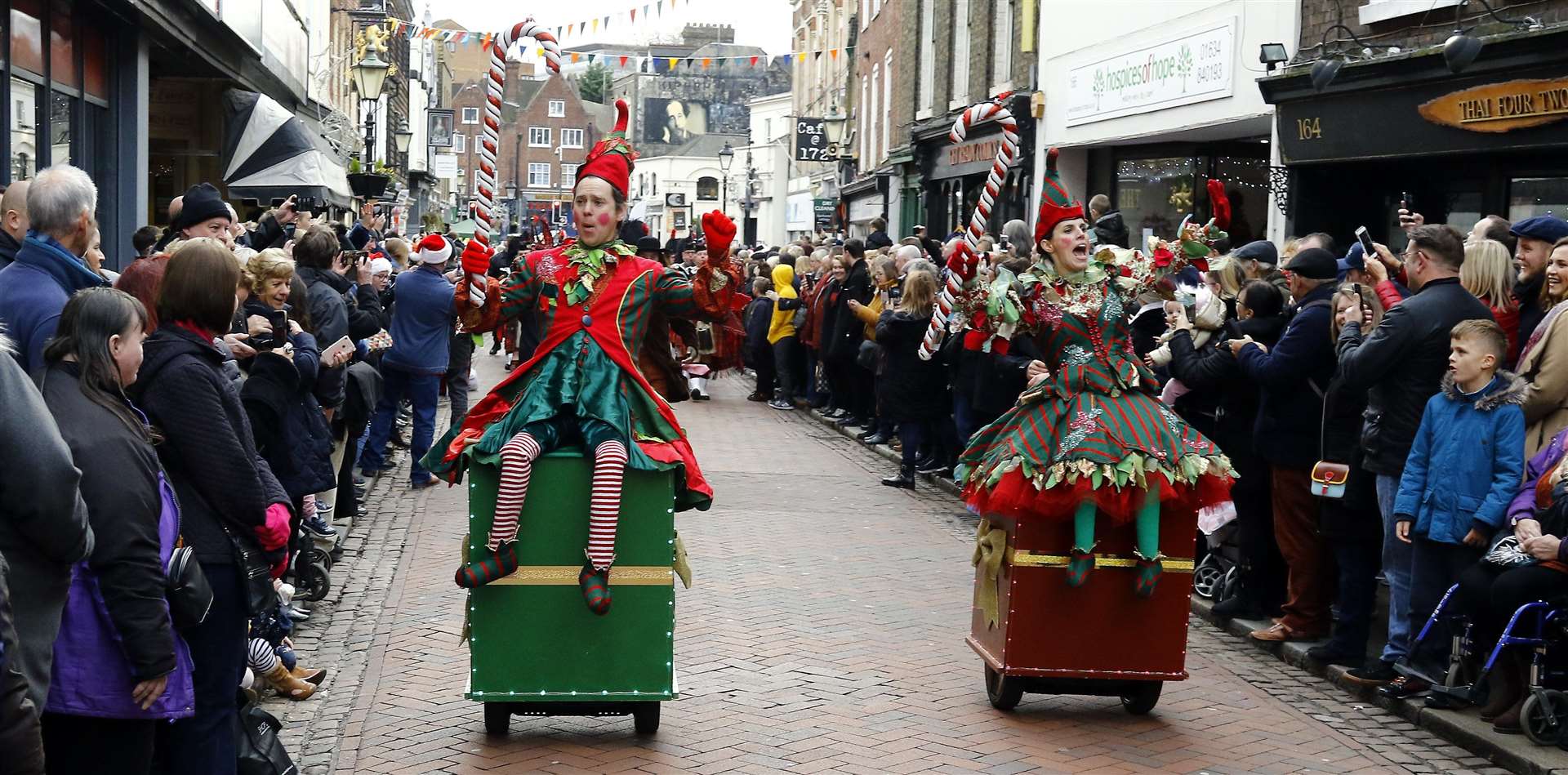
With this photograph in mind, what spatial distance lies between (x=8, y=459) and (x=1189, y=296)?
21.3 feet

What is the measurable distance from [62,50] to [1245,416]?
30.5 ft

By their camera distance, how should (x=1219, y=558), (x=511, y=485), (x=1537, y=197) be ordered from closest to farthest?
(x=511, y=485)
(x=1219, y=558)
(x=1537, y=197)

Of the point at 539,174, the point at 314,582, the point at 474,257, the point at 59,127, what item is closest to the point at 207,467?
the point at 474,257

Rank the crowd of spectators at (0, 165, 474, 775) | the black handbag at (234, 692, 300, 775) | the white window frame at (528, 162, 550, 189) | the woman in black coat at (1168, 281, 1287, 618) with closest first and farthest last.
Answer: the crowd of spectators at (0, 165, 474, 775), the black handbag at (234, 692, 300, 775), the woman in black coat at (1168, 281, 1287, 618), the white window frame at (528, 162, 550, 189)

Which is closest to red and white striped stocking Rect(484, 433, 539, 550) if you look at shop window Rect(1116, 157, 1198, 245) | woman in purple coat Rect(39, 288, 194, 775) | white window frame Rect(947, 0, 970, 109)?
woman in purple coat Rect(39, 288, 194, 775)

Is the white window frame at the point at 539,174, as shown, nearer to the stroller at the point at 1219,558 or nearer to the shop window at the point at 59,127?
the shop window at the point at 59,127

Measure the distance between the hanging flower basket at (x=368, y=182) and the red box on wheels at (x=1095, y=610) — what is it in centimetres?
1433

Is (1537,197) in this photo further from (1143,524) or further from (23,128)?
(23,128)

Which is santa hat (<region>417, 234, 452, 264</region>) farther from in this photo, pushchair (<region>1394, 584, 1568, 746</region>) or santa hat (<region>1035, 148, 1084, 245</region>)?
pushchair (<region>1394, 584, 1568, 746</region>)

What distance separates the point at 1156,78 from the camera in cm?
1817

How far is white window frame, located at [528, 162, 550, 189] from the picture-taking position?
→ 90.8 metres

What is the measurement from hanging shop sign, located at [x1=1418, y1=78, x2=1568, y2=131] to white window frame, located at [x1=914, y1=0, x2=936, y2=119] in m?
16.6

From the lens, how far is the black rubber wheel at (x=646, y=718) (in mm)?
6332

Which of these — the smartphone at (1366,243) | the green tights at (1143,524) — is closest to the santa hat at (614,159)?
the green tights at (1143,524)
